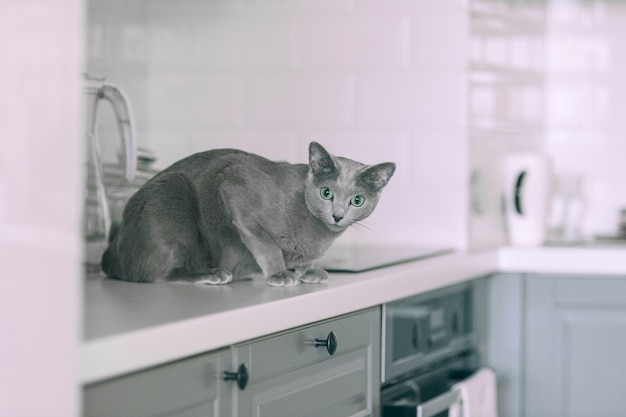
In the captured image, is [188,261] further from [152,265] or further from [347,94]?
[347,94]

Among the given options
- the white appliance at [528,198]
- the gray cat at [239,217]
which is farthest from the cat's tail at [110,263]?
the white appliance at [528,198]

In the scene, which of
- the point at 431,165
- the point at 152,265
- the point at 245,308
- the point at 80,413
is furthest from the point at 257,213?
the point at 431,165

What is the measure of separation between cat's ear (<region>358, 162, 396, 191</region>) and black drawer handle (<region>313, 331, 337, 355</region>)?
0.22 m

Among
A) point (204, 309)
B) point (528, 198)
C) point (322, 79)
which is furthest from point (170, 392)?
point (528, 198)

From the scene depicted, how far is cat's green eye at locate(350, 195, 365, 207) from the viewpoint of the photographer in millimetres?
1392

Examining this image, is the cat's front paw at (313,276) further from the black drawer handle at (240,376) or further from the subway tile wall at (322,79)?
the subway tile wall at (322,79)

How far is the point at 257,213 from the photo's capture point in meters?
1.42

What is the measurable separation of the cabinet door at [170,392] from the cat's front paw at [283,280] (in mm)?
262

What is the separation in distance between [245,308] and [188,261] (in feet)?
0.98

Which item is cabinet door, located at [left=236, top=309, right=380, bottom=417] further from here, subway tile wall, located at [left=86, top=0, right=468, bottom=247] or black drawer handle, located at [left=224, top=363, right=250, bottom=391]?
subway tile wall, located at [left=86, top=0, right=468, bottom=247]

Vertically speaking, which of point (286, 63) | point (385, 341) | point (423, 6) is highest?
point (423, 6)

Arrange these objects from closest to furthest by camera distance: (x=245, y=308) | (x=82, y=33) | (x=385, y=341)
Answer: (x=82, y=33) → (x=245, y=308) → (x=385, y=341)

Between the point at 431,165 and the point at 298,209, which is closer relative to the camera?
the point at 298,209

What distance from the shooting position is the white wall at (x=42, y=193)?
2.71 ft
